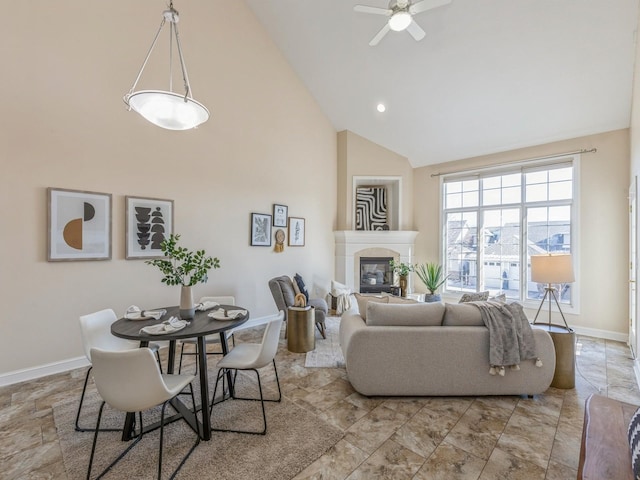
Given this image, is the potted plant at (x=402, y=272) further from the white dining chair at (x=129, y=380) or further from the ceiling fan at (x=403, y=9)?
the white dining chair at (x=129, y=380)

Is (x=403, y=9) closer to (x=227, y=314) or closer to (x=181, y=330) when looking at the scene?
(x=227, y=314)

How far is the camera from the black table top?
2004 mm

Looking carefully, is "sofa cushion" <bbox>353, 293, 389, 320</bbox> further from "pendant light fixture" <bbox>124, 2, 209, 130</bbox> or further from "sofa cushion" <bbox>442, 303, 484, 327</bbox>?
"pendant light fixture" <bbox>124, 2, 209, 130</bbox>

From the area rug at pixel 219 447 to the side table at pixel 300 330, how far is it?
4.37 ft

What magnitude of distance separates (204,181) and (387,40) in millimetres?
3217

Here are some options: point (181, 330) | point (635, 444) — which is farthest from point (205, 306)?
point (635, 444)

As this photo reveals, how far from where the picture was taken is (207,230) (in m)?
4.44

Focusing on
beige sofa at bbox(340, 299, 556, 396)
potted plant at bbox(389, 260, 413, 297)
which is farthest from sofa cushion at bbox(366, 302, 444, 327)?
potted plant at bbox(389, 260, 413, 297)

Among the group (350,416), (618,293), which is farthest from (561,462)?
(618,293)

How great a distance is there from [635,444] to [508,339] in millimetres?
1381

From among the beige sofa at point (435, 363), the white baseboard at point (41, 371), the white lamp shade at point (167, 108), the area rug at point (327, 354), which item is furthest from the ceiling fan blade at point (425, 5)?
the white baseboard at point (41, 371)

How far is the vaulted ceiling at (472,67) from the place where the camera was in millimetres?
3479

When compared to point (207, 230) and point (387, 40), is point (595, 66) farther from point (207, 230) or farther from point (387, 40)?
point (207, 230)

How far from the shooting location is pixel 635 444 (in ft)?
4.15
